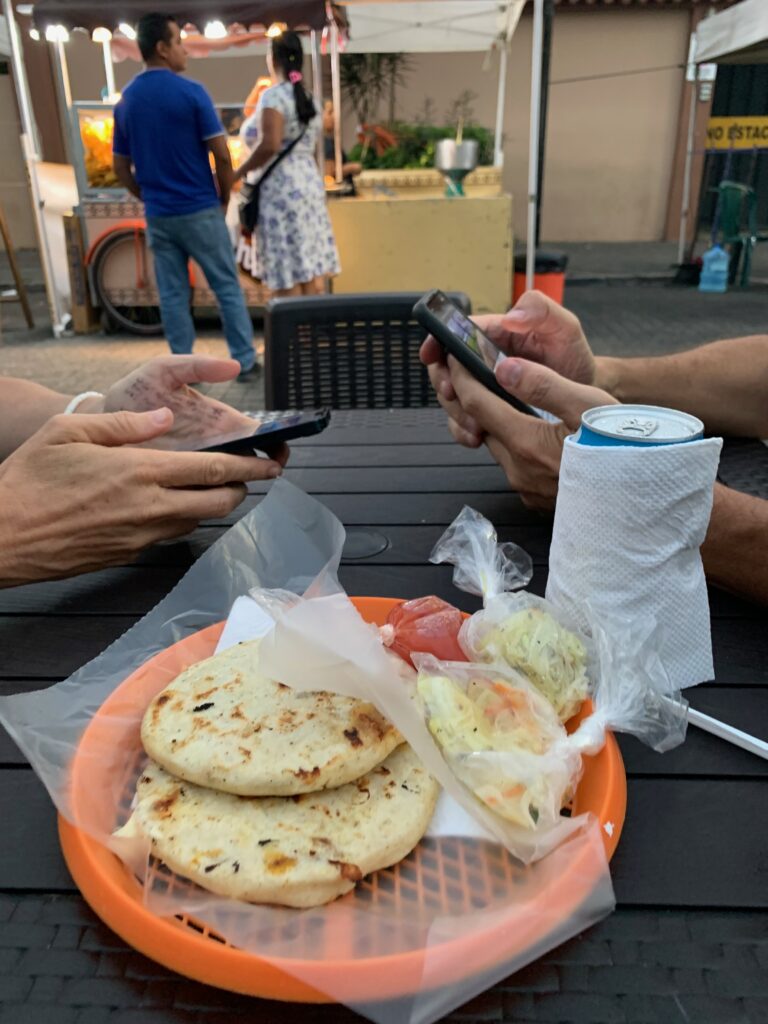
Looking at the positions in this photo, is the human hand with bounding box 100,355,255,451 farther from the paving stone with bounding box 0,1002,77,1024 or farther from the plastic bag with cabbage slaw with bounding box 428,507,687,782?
the paving stone with bounding box 0,1002,77,1024

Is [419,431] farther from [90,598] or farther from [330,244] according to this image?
[330,244]

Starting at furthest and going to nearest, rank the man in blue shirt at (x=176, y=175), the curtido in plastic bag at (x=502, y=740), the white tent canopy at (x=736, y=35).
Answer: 1. the white tent canopy at (x=736, y=35)
2. the man in blue shirt at (x=176, y=175)
3. the curtido in plastic bag at (x=502, y=740)

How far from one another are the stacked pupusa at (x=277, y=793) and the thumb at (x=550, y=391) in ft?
2.23

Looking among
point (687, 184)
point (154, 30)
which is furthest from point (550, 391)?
point (687, 184)

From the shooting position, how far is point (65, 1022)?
1.78 feet

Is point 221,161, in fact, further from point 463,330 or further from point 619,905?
point 619,905

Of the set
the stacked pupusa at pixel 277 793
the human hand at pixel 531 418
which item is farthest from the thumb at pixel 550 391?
the stacked pupusa at pixel 277 793

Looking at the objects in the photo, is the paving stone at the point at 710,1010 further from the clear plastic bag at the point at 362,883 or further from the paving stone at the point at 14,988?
the paving stone at the point at 14,988

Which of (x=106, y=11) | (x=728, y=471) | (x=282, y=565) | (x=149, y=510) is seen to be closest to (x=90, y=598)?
(x=149, y=510)

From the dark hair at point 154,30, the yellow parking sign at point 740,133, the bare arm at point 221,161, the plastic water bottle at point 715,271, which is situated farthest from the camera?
the yellow parking sign at point 740,133

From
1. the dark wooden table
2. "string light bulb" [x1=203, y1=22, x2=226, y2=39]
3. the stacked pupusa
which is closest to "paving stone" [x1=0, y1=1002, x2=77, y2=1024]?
the dark wooden table

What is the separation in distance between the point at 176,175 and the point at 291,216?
985mm

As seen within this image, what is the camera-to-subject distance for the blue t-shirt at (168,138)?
4.48 m

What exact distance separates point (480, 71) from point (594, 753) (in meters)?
12.1
